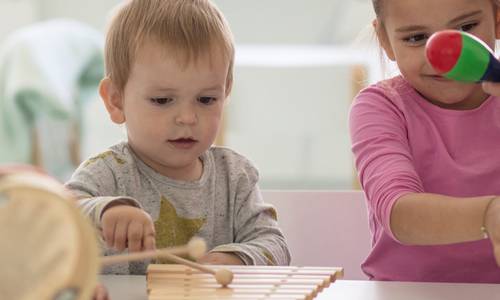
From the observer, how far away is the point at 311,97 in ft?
13.6

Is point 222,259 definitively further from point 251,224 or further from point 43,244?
point 43,244

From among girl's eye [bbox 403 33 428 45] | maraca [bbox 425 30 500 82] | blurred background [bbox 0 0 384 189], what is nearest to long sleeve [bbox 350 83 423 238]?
girl's eye [bbox 403 33 428 45]

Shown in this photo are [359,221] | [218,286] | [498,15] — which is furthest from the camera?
[359,221]

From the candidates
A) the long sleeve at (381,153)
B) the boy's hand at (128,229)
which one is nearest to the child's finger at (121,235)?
the boy's hand at (128,229)

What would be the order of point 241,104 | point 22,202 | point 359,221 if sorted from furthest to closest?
point 241,104 < point 359,221 < point 22,202

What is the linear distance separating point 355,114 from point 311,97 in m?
2.92

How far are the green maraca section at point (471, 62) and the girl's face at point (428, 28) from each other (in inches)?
14.5

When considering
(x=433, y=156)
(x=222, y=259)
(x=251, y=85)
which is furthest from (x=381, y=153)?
(x=251, y=85)

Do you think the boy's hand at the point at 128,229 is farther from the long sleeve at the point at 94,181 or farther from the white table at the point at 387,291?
the long sleeve at the point at 94,181

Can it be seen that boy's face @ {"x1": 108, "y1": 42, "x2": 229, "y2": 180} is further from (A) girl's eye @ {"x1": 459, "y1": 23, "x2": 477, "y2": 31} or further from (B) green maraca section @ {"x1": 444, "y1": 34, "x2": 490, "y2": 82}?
(B) green maraca section @ {"x1": 444, "y1": 34, "x2": 490, "y2": 82}

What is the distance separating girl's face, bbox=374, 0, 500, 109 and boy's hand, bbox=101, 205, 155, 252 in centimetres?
42

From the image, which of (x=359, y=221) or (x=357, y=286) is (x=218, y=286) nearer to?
(x=357, y=286)

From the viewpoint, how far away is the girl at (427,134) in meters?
1.11

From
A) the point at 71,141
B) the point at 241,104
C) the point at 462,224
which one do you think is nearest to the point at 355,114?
the point at 462,224
